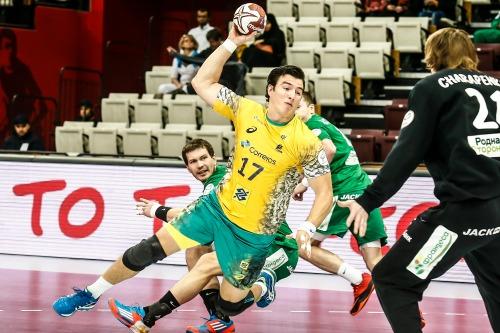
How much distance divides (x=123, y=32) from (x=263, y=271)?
13.0 metres

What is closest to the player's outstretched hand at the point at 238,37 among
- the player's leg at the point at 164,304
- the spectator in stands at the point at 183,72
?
the player's leg at the point at 164,304

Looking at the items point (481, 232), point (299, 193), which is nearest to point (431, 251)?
point (481, 232)

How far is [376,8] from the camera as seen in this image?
665 inches

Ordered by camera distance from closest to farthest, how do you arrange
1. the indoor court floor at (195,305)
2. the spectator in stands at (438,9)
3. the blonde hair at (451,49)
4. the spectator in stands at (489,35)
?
the blonde hair at (451,49) → the indoor court floor at (195,305) → the spectator in stands at (489,35) → the spectator in stands at (438,9)

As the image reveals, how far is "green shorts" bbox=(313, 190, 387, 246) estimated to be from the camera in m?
8.80

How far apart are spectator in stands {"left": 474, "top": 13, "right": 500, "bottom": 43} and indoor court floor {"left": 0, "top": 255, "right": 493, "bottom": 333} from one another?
5.46 metres

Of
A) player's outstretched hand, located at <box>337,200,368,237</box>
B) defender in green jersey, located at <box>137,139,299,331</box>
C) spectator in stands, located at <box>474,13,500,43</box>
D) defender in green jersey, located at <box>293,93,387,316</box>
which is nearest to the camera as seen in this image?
player's outstretched hand, located at <box>337,200,368,237</box>

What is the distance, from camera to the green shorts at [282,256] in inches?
310

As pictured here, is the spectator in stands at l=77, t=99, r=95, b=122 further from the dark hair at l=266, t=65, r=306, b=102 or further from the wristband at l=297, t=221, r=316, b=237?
the wristband at l=297, t=221, r=316, b=237

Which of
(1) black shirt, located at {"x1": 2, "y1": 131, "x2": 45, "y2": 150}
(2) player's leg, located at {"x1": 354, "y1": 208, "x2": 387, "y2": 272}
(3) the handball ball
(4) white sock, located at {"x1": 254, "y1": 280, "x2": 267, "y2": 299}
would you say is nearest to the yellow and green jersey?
(3) the handball ball

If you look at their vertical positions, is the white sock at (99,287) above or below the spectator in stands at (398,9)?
below

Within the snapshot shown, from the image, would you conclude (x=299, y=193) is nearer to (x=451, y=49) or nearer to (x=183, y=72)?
(x=451, y=49)

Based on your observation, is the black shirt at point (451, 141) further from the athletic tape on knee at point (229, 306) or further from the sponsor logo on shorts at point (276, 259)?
the sponsor logo on shorts at point (276, 259)

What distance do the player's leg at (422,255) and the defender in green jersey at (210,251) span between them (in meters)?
2.09
